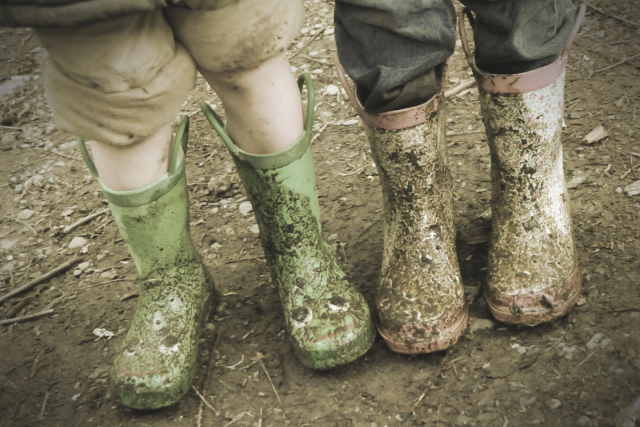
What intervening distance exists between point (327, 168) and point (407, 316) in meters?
0.92

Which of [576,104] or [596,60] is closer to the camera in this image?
[576,104]

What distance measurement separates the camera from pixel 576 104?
2078 mm

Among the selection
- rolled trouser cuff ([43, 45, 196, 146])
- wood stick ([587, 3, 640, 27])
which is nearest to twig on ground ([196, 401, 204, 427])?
rolled trouser cuff ([43, 45, 196, 146])

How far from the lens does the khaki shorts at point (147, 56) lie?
1.02m

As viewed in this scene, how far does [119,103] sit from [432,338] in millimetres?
792

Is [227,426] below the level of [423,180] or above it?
below

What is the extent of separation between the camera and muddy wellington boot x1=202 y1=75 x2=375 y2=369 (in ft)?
4.26

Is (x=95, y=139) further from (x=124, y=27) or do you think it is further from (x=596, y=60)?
(x=596, y=60)

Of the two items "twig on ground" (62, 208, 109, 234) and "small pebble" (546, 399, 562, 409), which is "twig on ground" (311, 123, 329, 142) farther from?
"small pebble" (546, 399, 562, 409)

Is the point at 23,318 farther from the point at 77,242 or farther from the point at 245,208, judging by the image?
the point at 245,208

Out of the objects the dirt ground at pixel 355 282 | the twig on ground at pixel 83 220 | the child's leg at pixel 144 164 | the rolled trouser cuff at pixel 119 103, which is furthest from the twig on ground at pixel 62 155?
the rolled trouser cuff at pixel 119 103

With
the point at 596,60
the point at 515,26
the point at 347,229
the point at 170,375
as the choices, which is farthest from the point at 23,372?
the point at 596,60

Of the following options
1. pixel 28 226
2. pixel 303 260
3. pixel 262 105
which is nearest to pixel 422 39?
pixel 262 105

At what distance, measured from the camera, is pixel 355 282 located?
1.58m
